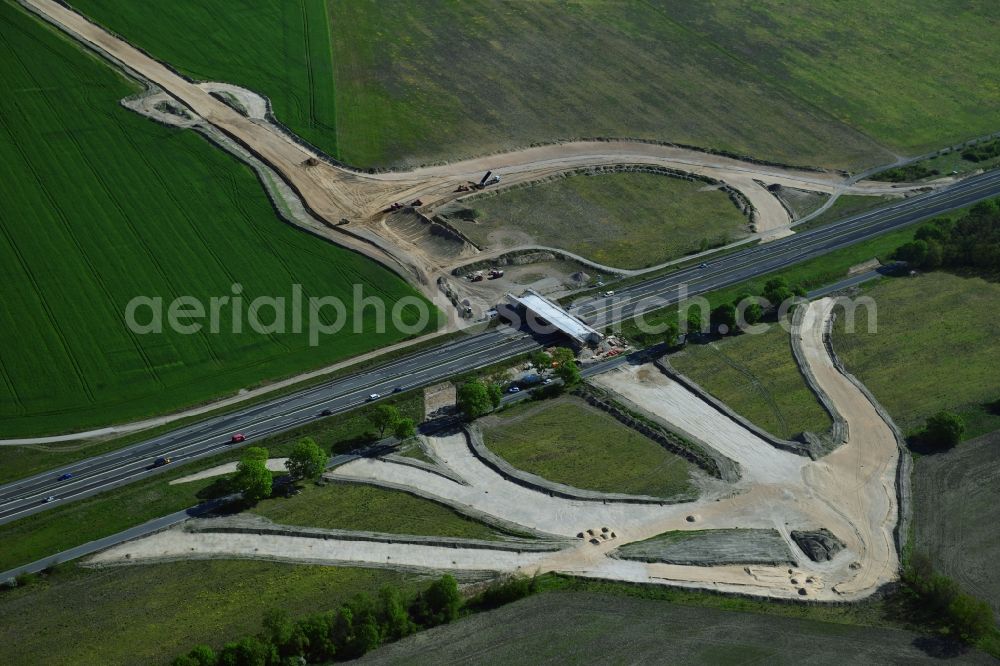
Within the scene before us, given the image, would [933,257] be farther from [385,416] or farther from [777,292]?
[385,416]

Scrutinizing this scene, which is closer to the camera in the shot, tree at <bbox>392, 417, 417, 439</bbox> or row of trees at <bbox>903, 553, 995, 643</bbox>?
row of trees at <bbox>903, 553, 995, 643</bbox>

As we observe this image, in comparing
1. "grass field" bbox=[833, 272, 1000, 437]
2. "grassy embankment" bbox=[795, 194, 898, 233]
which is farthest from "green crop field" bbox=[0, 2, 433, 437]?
"grassy embankment" bbox=[795, 194, 898, 233]

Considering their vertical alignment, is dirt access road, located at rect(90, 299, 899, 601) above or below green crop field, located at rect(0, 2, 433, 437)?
below

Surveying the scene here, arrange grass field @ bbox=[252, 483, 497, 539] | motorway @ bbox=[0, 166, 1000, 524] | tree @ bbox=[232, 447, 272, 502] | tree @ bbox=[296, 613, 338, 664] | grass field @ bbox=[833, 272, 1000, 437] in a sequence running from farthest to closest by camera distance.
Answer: grass field @ bbox=[833, 272, 1000, 437]
motorway @ bbox=[0, 166, 1000, 524]
grass field @ bbox=[252, 483, 497, 539]
tree @ bbox=[232, 447, 272, 502]
tree @ bbox=[296, 613, 338, 664]

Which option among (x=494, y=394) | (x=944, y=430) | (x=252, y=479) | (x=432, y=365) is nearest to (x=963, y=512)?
(x=944, y=430)

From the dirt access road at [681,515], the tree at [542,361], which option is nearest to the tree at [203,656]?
the dirt access road at [681,515]

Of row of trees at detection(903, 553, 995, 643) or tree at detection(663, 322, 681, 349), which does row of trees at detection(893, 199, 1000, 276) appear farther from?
row of trees at detection(903, 553, 995, 643)

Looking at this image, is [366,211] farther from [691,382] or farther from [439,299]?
[691,382]
